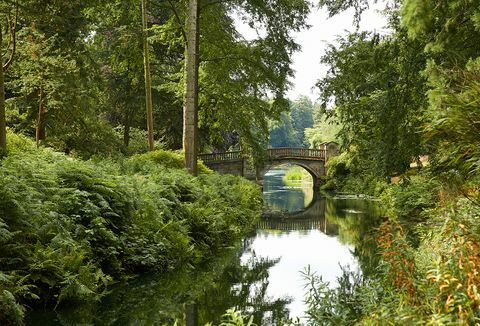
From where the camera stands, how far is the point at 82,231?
811 cm

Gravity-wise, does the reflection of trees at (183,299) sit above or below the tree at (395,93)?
below

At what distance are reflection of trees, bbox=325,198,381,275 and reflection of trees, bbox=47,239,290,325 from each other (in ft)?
5.68

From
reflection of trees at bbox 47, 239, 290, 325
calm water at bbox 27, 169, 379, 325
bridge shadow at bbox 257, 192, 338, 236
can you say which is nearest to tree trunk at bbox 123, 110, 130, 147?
bridge shadow at bbox 257, 192, 338, 236

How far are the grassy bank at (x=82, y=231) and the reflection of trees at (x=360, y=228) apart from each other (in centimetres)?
307

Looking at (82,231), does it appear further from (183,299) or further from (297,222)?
(297,222)

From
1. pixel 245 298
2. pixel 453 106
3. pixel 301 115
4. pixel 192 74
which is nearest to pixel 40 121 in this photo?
pixel 192 74

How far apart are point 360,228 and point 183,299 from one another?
10.0 meters

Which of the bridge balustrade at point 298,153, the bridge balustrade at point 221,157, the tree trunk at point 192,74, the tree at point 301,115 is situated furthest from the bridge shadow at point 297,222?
the tree at point 301,115

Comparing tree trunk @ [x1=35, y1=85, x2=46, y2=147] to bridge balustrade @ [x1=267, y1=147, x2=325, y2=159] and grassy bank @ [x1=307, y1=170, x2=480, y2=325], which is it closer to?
grassy bank @ [x1=307, y1=170, x2=480, y2=325]

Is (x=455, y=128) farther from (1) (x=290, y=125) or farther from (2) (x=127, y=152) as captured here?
(1) (x=290, y=125)

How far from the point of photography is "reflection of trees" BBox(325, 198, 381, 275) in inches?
432

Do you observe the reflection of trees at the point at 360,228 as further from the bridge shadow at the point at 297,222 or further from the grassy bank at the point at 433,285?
the grassy bank at the point at 433,285

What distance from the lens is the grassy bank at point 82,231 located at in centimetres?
673

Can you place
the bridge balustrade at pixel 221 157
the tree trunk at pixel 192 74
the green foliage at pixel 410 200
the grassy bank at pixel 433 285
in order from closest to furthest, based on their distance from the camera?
the grassy bank at pixel 433 285 → the tree trunk at pixel 192 74 → the green foliage at pixel 410 200 → the bridge balustrade at pixel 221 157
